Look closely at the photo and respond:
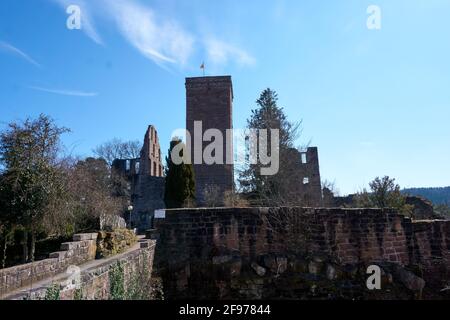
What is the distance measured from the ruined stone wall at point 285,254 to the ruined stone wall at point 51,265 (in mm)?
1824

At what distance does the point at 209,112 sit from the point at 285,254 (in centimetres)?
2482

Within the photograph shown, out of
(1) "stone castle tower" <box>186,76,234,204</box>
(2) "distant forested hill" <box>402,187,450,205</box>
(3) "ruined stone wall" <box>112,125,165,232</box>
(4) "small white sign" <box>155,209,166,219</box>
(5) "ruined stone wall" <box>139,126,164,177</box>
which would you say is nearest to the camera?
(4) "small white sign" <box>155,209,166,219</box>

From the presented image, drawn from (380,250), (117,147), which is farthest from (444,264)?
(117,147)

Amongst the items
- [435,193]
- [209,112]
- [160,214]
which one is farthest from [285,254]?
[435,193]

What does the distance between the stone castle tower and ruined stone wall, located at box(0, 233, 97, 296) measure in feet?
74.8

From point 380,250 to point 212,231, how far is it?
187 inches

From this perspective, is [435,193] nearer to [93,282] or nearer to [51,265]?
[51,265]

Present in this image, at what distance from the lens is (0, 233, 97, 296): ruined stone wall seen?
6608 millimetres

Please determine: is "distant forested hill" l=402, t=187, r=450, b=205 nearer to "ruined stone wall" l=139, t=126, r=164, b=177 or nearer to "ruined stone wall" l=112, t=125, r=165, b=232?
"ruined stone wall" l=139, t=126, r=164, b=177

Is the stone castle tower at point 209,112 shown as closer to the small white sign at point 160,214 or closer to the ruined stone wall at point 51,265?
the small white sign at point 160,214

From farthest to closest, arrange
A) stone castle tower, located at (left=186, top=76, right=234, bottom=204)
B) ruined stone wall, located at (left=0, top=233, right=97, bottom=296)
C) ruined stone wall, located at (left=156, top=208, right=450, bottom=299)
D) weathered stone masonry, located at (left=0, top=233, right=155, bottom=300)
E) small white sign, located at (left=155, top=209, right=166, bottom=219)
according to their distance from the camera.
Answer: stone castle tower, located at (left=186, top=76, right=234, bottom=204), small white sign, located at (left=155, top=209, right=166, bottom=219), ruined stone wall, located at (left=156, top=208, right=450, bottom=299), ruined stone wall, located at (left=0, top=233, right=97, bottom=296), weathered stone masonry, located at (left=0, top=233, right=155, bottom=300)

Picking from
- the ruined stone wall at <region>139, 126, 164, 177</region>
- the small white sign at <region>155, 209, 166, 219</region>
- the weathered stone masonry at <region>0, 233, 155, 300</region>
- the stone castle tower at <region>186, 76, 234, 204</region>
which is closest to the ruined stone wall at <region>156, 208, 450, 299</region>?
the small white sign at <region>155, 209, 166, 219</region>

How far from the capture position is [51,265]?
8133 millimetres

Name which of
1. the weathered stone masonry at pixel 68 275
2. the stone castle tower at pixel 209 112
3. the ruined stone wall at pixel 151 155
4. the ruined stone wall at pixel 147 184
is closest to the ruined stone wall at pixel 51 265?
the weathered stone masonry at pixel 68 275
